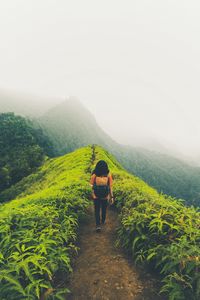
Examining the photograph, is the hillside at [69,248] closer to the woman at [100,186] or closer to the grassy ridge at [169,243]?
the grassy ridge at [169,243]

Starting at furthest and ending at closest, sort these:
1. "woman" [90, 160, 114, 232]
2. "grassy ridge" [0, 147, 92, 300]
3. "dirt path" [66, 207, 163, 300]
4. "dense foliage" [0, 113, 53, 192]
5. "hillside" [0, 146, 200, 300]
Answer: "dense foliage" [0, 113, 53, 192], "woman" [90, 160, 114, 232], "dirt path" [66, 207, 163, 300], "hillside" [0, 146, 200, 300], "grassy ridge" [0, 147, 92, 300]

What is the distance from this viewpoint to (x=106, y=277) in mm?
7754

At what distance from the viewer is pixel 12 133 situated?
104875mm

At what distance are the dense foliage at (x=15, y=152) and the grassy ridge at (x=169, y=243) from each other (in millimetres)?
62945

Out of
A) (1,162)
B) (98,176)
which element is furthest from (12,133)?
(98,176)

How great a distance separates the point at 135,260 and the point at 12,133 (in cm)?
10220

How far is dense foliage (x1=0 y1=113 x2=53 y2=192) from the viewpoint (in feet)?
237

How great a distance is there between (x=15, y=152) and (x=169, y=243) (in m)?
87.0

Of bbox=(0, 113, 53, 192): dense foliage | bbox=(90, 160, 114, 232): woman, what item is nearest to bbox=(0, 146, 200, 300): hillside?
bbox=(90, 160, 114, 232): woman

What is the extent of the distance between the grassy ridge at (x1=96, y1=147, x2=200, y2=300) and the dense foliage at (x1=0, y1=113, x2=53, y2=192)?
6295 centimetres

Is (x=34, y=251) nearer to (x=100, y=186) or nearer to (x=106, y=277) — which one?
(x=106, y=277)

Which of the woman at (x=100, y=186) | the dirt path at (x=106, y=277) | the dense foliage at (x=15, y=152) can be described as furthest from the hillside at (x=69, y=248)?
the dense foliage at (x=15, y=152)

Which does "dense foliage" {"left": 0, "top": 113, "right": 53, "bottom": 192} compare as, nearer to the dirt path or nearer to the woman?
the woman

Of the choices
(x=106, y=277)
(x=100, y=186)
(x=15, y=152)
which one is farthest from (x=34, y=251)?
(x=15, y=152)
